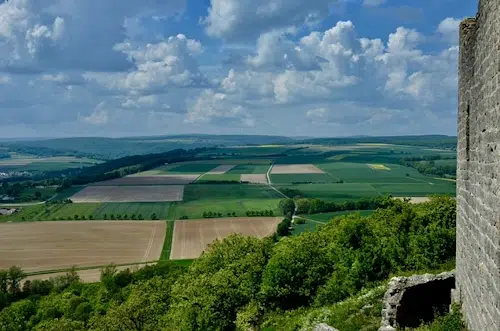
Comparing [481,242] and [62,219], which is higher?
[481,242]

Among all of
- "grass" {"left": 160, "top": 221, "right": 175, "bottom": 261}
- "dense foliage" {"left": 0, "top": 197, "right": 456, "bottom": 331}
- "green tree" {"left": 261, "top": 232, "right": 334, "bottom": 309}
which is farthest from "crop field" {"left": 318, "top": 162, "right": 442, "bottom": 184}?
"green tree" {"left": 261, "top": 232, "right": 334, "bottom": 309}

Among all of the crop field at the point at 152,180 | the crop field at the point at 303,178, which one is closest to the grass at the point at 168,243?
the crop field at the point at 152,180

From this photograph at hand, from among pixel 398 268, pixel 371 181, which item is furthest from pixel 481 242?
pixel 371 181

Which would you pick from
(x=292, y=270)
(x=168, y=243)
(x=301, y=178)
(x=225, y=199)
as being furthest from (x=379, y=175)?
(x=292, y=270)

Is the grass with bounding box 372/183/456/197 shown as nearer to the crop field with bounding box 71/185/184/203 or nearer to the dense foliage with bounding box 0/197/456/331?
the crop field with bounding box 71/185/184/203

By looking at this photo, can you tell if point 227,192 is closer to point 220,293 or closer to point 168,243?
point 168,243

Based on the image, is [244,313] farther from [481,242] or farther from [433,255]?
[481,242]
